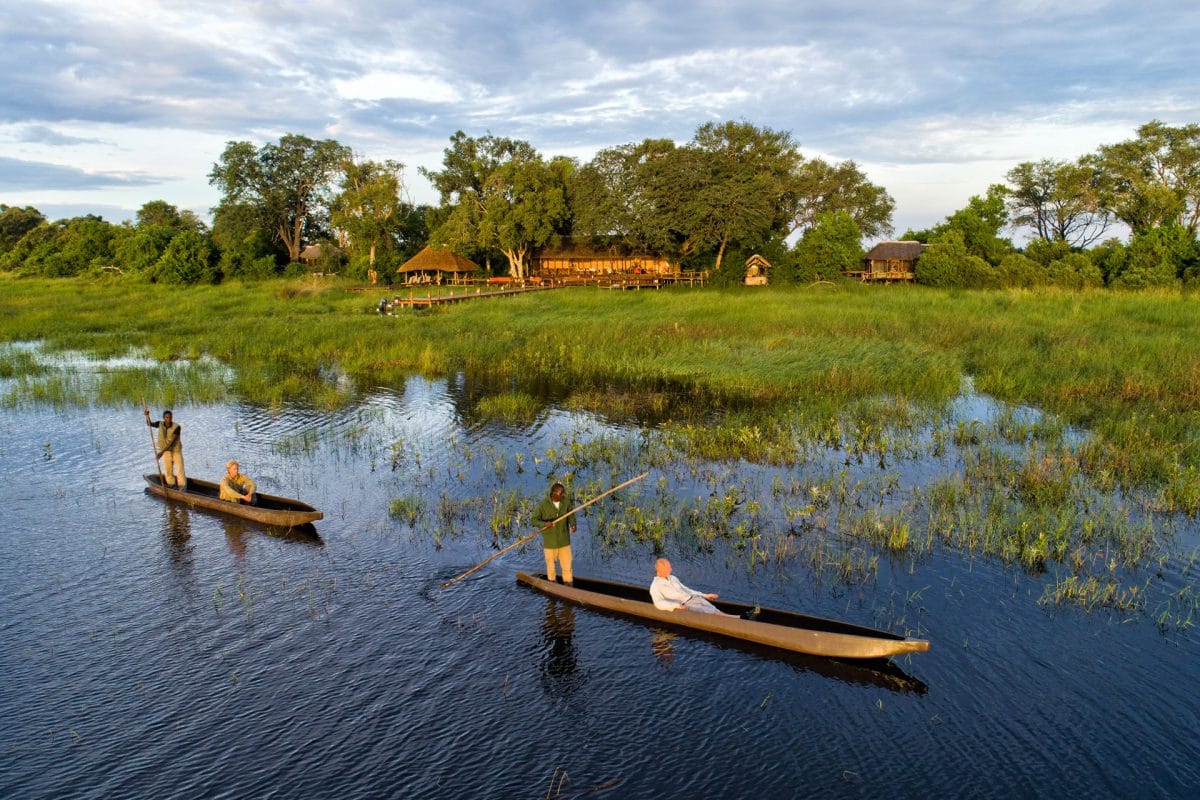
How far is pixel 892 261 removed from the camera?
6706cm

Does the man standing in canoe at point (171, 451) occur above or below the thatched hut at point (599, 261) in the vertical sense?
below

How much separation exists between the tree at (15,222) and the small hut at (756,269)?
88001mm

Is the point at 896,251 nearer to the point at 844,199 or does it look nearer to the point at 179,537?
the point at 844,199

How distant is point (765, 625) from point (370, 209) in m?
68.7

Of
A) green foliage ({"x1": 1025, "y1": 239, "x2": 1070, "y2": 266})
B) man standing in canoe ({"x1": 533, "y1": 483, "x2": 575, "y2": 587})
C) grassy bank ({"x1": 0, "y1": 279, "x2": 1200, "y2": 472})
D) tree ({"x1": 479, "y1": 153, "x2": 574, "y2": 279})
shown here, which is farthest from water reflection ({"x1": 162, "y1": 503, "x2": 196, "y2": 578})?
green foliage ({"x1": 1025, "y1": 239, "x2": 1070, "y2": 266})

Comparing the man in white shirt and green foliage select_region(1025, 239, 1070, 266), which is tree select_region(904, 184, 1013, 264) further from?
the man in white shirt

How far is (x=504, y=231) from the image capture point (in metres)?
64.9

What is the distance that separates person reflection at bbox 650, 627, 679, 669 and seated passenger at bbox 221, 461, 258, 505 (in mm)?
8960

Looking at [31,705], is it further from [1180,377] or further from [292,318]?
[292,318]

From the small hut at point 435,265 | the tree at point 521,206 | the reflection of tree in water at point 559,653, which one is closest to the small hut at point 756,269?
the tree at point 521,206

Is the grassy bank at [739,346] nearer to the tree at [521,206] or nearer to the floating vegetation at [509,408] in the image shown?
the floating vegetation at [509,408]

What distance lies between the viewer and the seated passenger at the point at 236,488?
15680 mm

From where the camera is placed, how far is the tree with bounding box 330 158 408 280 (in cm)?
7119

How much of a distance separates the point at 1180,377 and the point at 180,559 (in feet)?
88.7
